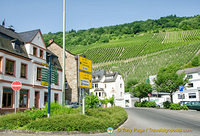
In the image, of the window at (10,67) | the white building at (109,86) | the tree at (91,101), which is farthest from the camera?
the white building at (109,86)

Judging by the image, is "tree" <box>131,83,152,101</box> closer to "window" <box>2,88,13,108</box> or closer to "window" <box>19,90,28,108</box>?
"window" <box>19,90,28,108</box>

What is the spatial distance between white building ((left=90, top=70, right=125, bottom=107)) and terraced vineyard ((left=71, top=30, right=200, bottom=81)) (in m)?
23.6

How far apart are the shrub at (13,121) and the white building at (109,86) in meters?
49.3

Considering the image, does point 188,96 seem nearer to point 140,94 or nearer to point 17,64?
point 140,94

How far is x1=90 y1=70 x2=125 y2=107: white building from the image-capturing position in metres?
62.2

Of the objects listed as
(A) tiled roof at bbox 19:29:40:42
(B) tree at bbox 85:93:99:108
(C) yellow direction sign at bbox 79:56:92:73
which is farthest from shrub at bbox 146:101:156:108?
(C) yellow direction sign at bbox 79:56:92:73

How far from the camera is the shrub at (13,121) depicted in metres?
11.3

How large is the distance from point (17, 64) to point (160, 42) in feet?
382

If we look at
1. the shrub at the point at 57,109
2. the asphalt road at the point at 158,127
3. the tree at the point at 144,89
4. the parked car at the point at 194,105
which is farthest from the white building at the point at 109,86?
the shrub at the point at 57,109

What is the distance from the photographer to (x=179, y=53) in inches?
3848

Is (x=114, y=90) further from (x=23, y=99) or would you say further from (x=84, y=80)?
(x=84, y=80)

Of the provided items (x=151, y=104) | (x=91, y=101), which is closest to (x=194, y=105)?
(x=151, y=104)

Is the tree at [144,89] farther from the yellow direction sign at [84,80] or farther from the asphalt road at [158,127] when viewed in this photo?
the yellow direction sign at [84,80]

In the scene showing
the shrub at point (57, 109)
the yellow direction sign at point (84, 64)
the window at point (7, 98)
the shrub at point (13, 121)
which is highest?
the yellow direction sign at point (84, 64)
